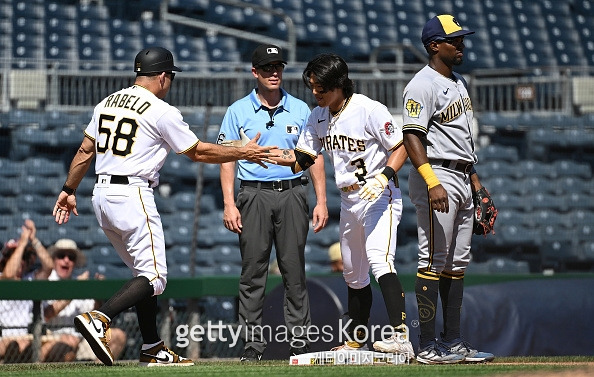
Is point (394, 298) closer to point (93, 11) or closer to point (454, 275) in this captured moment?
point (454, 275)

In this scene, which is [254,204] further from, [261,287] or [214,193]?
[214,193]

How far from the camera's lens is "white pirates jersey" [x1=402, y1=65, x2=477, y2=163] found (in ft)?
18.2

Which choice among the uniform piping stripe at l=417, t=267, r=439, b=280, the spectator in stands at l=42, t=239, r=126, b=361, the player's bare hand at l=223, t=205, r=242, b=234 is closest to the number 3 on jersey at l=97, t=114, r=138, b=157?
the player's bare hand at l=223, t=205, r=242, b=234

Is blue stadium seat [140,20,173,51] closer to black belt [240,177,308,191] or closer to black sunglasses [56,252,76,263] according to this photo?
black sunglasses [56,252,76,263]

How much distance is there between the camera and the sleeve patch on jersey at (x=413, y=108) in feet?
18.1

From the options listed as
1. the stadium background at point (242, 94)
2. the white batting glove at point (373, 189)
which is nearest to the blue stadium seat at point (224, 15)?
the stadium background at point (242, 94)

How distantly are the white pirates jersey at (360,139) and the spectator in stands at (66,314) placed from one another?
123 inches

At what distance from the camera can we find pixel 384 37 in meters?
15.8

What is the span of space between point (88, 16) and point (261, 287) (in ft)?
30.7

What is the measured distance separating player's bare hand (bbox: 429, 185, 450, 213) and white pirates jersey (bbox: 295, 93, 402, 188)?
0.53 metres

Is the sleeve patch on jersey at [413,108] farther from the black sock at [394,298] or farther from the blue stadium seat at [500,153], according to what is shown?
the blue stadium seat at [500,153]

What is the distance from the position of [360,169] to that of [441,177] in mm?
518

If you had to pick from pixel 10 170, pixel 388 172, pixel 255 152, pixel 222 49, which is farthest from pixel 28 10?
pixel 388 172

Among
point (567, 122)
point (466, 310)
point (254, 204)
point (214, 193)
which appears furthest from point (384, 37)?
point (254, 204)
